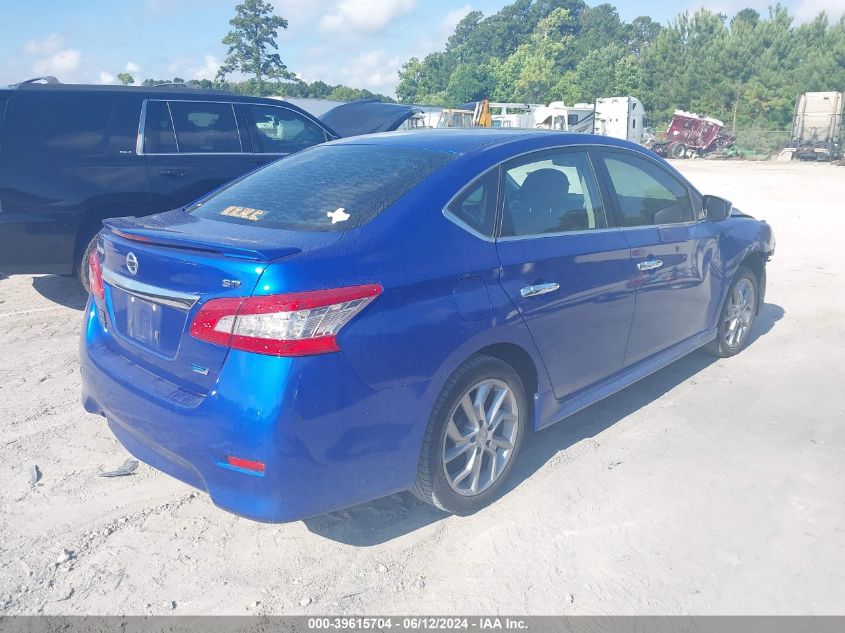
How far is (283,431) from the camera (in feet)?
8.09

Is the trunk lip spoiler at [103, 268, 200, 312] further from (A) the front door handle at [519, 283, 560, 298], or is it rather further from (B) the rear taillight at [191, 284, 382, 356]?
(A) the front door handle at [519, 283, 560, 298]

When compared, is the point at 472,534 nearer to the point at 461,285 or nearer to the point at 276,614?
the point at 276,614

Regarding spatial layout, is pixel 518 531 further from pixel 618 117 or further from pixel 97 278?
pixel 618 117

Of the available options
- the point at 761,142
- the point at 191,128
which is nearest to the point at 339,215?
the point at 191,128

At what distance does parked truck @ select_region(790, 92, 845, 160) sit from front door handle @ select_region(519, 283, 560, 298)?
121ft

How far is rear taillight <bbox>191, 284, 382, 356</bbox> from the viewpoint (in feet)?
8.08

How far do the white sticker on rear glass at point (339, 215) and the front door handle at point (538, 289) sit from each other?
0.87m

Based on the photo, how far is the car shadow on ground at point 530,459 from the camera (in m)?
3.18

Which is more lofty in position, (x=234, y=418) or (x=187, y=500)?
(x=234, y=418)

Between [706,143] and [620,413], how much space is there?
128ft

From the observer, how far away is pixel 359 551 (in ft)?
9.94

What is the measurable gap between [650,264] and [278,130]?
4.55 meters

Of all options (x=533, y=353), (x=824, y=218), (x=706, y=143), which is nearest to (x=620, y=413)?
(x=533, y=353)

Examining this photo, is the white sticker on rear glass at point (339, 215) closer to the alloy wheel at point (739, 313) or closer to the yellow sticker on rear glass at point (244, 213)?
the yellow sticker on rear glass at point (244, 213)
